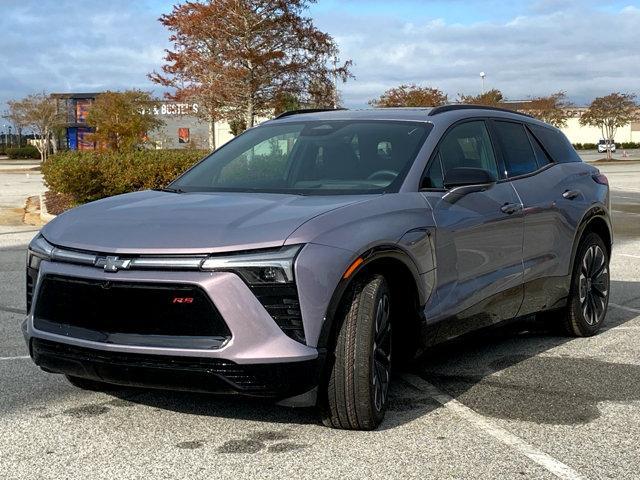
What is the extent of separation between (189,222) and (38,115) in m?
73.5

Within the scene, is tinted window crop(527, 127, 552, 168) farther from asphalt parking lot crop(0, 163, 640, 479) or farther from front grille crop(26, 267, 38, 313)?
front grille crop(26, 267, 38, 313)

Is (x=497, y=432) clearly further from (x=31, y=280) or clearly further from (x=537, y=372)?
(x=31, y=280)

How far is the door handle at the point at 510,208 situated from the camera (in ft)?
20.3

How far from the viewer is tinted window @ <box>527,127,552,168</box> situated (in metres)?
7.12

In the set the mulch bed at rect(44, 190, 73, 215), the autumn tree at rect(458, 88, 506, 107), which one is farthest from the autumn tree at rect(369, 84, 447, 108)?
the mulch bed at rect(44, 190, 73, 215)

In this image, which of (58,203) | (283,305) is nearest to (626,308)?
(283,305)

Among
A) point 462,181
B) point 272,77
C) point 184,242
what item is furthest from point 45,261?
point 272,77

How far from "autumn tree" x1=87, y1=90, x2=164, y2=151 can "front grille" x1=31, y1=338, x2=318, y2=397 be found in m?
40.4

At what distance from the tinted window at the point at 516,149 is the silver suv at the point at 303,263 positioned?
1.6 inches

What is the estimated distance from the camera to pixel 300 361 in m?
4.46

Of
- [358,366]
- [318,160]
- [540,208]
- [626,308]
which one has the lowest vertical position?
[626,308]

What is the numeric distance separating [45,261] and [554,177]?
3.85m

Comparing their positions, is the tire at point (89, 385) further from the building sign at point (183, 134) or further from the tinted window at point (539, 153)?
the building sign at point (183, 134)

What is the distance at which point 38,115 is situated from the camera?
245ft
